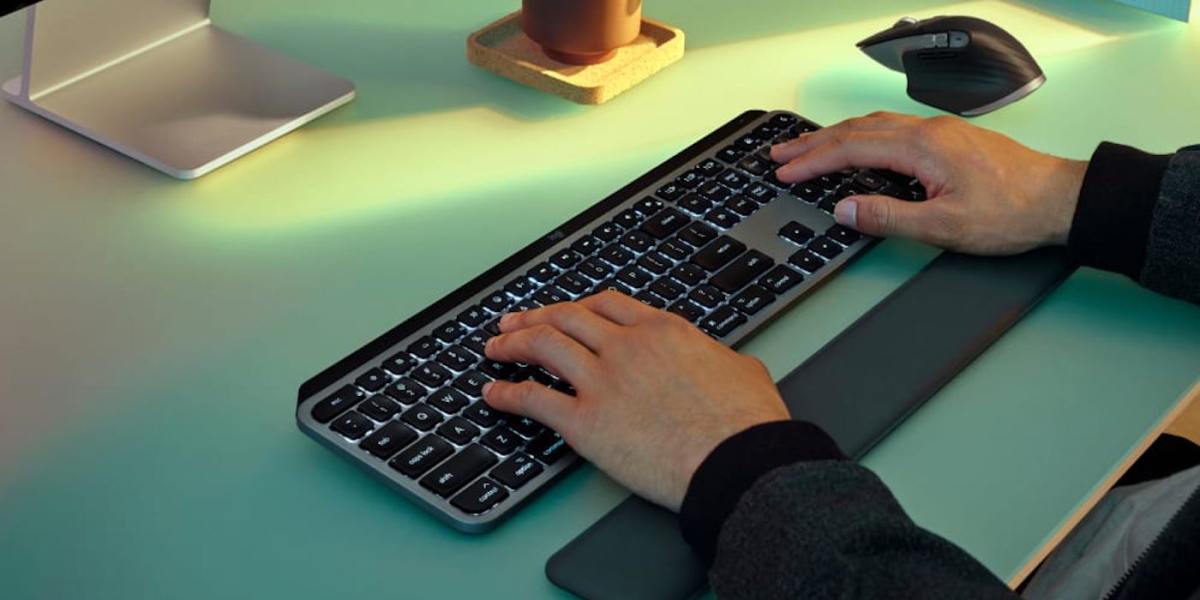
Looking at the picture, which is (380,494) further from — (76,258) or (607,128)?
(607,128)

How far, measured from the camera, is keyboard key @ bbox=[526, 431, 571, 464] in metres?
0.93

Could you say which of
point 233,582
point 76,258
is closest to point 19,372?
point 76,258

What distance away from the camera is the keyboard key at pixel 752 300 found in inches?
41.4

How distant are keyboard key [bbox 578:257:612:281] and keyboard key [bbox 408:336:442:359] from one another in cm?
12

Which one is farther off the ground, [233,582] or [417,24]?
[417,24]

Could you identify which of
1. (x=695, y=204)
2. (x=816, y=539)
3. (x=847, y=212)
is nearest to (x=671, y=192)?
(x=695, y=204)

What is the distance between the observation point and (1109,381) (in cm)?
102

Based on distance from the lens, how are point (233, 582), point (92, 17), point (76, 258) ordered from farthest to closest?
point (92, 17) < point (76, 258) < point (233, 582)

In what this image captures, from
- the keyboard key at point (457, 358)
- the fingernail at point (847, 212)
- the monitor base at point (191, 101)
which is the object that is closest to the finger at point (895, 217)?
the fingernail at point (847, 212)

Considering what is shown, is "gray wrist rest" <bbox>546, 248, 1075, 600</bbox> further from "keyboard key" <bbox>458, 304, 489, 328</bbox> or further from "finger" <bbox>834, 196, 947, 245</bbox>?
"keyboard key" <bbox>458, 304, 489, 328</bbox>

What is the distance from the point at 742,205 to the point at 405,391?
31 centimetres

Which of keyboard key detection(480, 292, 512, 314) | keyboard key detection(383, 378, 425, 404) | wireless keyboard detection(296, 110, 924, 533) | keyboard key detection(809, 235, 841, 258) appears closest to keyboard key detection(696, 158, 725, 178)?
wireless keyboard detection(296, 110, 924, 533)

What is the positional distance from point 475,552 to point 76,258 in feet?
1.34

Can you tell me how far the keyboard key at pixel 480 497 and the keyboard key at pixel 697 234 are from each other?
0.27m
